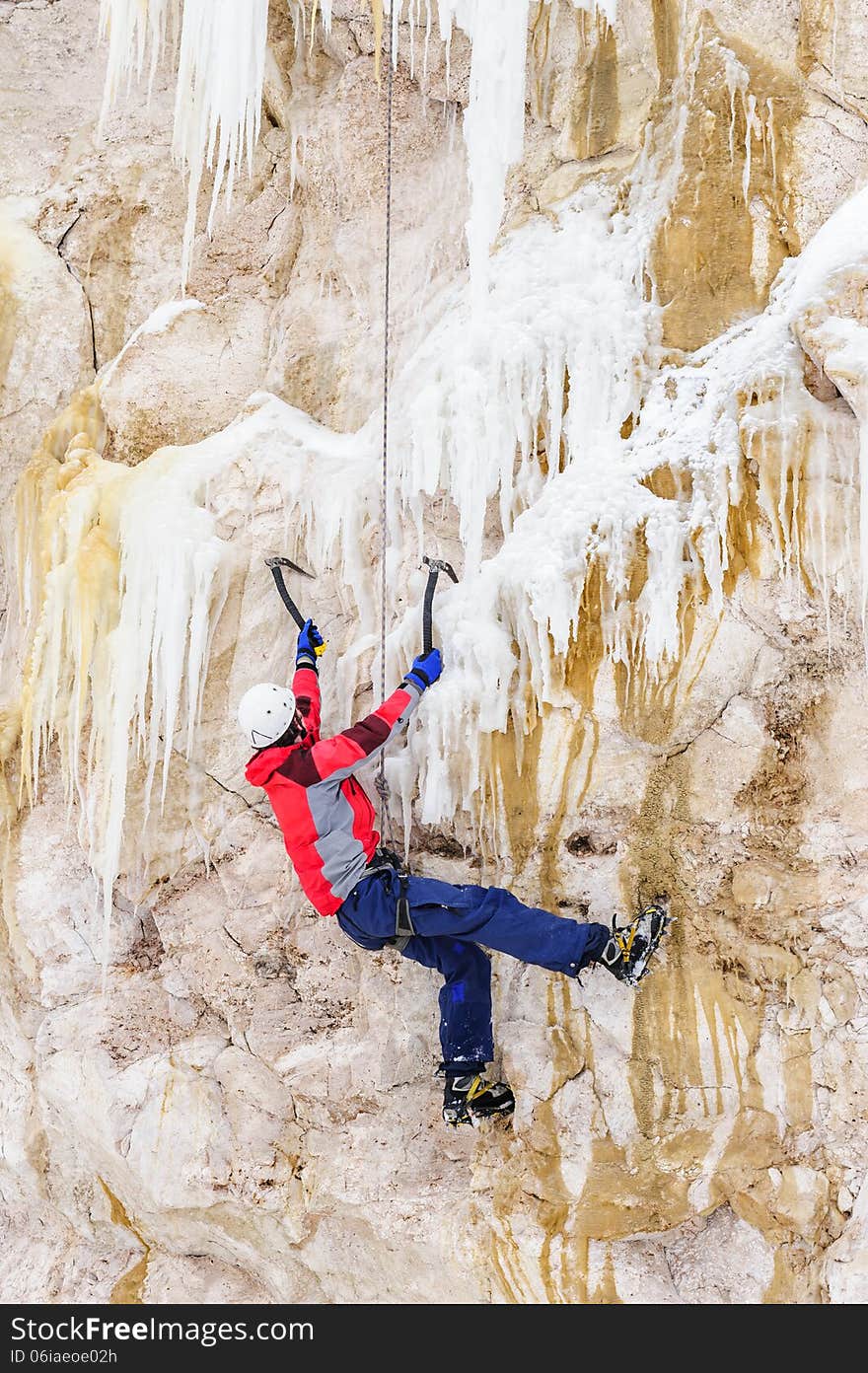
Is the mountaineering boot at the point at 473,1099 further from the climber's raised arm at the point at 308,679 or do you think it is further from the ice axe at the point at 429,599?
the ice axe at the point at 429,599

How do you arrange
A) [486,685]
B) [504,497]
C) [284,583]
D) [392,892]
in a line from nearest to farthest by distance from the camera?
[392,892]
[486,685]
[504,497]
[284,583]

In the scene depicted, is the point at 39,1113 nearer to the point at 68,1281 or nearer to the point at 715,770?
the point at 68,1281

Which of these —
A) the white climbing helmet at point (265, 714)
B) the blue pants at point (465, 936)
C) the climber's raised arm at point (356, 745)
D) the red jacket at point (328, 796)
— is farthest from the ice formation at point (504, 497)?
the white climbing helmet at point (265, 714)

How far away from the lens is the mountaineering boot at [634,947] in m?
3.93

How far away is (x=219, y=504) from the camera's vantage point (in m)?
4.71

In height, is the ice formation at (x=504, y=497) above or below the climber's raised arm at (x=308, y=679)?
above

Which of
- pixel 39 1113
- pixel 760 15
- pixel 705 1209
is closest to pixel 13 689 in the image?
pixel 39 1113

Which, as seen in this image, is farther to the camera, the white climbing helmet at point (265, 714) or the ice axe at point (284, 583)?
the ice axe at point (284, 583)

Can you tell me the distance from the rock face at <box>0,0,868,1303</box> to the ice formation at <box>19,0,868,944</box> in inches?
0.8

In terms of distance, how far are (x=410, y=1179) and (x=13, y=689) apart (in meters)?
2.96

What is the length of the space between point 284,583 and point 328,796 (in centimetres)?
112

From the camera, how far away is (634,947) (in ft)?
13.0

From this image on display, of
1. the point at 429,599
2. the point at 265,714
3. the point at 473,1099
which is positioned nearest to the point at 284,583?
the point at 429,599

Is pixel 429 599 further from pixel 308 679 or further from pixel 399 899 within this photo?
pixel 399 899
